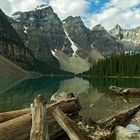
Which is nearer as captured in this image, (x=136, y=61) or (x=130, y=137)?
(x=130, y=137)

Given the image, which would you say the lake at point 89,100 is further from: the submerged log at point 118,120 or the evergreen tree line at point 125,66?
the evergreen tree line at point 125,66

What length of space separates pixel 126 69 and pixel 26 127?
172904 mm

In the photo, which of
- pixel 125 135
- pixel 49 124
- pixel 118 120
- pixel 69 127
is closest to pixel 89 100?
pixel 118 120

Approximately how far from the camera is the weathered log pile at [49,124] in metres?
11.8

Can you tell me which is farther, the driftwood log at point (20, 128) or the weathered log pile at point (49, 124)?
the driftwood log at point (20, 128)

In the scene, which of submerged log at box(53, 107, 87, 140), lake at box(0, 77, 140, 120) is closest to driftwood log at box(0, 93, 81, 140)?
submerged log at box(53, 107, 87, 140)

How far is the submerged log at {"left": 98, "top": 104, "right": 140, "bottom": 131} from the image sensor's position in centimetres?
1831

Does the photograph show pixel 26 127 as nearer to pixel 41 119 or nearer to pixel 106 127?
pixel 41 119

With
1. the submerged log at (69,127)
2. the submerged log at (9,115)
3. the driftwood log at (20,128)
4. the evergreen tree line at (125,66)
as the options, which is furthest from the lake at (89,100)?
the evergreen tree line at (125,66)

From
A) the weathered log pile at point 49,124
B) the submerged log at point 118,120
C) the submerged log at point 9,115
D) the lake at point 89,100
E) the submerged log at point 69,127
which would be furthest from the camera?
the lake at point 89,100

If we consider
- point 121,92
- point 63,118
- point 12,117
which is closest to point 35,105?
point 63,118

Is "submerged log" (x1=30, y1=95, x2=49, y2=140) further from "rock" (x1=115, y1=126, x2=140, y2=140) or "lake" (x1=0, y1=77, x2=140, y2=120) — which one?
"lake" (x1=0, y1=77, x2=140, y2=120)

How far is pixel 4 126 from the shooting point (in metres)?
13.4

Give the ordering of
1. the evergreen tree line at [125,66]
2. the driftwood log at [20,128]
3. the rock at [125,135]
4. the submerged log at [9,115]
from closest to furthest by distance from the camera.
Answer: the driftwood log at [20,128] < the rock at [125,135] < the submerged log at [9,115] < the evergreen tree line at [125,66]
